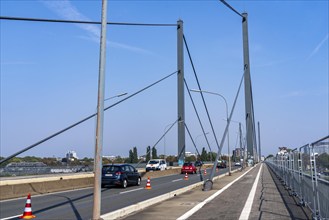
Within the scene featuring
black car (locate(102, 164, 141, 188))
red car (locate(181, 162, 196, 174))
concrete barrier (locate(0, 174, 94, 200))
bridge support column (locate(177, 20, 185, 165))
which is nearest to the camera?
concrete barrier (locate(0, 174, 94, 200))

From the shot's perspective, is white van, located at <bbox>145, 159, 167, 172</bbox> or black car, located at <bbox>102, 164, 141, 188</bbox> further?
Result: white van, located at <bbox>145, 159, 167, 172</bbox>

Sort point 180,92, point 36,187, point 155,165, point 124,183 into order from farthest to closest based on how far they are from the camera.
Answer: point 155,165 → point 180,92 → point 124,183 → point 36,187

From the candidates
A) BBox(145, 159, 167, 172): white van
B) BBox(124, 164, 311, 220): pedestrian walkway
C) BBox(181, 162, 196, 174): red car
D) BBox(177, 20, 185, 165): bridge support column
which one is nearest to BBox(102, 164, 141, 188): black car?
BBox(124, 164, 311, 220): pedestrian walkway

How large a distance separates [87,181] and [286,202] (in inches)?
598

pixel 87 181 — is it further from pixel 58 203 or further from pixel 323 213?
pixel 323 213

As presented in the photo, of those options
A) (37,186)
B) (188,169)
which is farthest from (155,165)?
(37,186)

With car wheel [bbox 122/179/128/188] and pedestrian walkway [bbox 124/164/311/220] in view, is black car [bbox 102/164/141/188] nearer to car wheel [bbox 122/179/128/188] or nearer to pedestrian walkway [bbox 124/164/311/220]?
car wheel [bbox 122/179/128/188]

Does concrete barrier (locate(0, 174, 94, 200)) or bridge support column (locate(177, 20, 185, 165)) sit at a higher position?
bridge support column (locate(177, 20, 185, 165))

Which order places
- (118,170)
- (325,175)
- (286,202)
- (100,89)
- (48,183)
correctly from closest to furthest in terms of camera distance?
(325,175) → (100,89) → (286,202) → (48,183) → (118,170)

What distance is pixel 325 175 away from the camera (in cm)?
819

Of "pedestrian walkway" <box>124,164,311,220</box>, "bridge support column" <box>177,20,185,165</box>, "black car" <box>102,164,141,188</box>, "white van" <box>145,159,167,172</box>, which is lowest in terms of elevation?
"pedestrian walkway" <box>124,164,311,220</box>

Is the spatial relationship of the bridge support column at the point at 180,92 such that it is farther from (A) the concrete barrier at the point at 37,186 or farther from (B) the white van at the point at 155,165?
(A) the concrete barrier at the point at 37,186

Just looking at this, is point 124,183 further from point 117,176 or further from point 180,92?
→ point 180,92

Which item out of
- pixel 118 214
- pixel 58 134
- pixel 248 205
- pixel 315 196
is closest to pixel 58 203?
pixel 58 134
